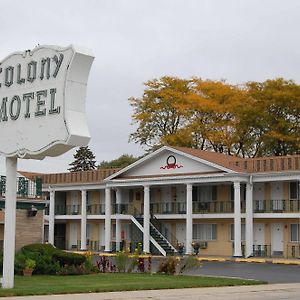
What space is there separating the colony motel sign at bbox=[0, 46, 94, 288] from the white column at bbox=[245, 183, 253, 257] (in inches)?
1041

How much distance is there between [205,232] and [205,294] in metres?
29.3

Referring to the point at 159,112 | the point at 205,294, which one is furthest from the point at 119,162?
the point at 205,294

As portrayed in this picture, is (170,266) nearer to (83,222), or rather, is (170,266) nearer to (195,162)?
(195,162)

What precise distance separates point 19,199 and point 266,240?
21.7m

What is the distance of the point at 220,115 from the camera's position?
70.0m

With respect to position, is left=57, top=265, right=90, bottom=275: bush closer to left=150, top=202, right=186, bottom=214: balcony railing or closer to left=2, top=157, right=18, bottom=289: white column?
left=2, top=157, right=18, bottom=289: white column

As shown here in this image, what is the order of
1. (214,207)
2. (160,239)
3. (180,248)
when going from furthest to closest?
1. (160,239)
2. (214,207)
3. (180,248)

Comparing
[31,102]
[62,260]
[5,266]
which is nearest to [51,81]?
[31,102]

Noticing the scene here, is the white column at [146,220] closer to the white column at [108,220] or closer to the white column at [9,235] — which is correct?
the white column at [108,220]

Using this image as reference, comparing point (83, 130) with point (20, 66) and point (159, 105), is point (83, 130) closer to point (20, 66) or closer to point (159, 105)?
point (20, 66)

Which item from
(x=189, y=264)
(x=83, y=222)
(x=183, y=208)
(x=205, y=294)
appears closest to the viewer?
(x=205, y=294)

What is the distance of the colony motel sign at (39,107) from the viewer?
19422 millimetres

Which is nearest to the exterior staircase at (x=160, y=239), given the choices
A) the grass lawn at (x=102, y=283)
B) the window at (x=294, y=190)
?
the window at (x=294, y=190)

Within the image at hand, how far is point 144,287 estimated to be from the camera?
2253cm
